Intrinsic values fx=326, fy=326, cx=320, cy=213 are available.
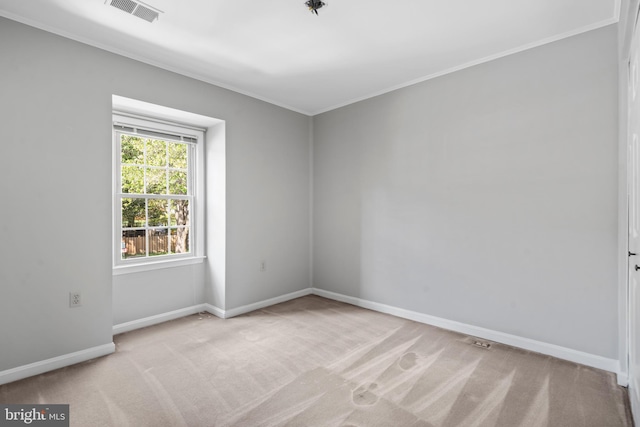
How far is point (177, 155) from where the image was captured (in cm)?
386

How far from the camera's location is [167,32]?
2.66m

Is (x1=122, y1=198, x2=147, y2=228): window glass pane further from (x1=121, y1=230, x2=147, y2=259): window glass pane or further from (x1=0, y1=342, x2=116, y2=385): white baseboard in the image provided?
(x1=0, y1=342, x2=116, y2=385): white baseboard

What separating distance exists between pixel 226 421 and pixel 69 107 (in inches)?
105

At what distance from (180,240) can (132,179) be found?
0.88 metres

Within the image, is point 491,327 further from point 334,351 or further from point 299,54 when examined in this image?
point 299,54

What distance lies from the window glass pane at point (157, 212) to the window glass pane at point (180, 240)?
0.17 m

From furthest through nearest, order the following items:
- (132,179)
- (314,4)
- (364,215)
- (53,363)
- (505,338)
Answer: (364,215) < (132,179) < (505,338) < (53,363) < (314,4)

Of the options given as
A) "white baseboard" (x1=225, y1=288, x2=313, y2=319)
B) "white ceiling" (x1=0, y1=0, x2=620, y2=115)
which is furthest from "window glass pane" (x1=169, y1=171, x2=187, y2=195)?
"white baseboard" (x1=225, y1=288, x2=313, y2=319)

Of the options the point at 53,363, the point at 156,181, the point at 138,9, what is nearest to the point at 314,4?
the point at 138,9

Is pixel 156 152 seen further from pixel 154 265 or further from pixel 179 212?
pixel 154 265

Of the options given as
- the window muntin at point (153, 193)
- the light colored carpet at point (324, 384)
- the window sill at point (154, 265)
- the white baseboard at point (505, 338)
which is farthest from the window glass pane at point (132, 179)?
the white baseboard at point (505, 338)

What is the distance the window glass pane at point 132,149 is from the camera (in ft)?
11.2

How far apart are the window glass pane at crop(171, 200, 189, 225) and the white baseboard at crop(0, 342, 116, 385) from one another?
Answer: 1468 mm

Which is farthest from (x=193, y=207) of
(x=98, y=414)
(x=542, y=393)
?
(x=542, y=393)
